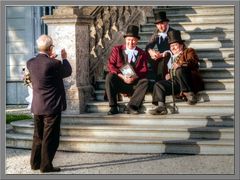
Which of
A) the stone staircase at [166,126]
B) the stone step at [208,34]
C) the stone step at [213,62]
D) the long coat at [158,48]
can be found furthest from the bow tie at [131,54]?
the stone step at [208,34]

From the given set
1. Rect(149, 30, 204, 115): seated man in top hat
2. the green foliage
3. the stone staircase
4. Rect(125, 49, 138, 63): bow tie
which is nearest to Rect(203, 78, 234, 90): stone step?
the stone staircase

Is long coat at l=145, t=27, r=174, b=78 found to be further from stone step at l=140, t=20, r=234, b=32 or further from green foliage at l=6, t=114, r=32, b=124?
green foliage at l=6, t=114, r=32, b=124

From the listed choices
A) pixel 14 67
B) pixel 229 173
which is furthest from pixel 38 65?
pixel 14 67

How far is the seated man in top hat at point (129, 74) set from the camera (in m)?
9.36

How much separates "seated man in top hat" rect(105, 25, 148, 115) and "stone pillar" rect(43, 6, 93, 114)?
533 mm

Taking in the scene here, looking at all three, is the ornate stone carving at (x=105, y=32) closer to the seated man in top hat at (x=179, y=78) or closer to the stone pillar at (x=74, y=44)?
the stone pillar at (x=74, y=44)

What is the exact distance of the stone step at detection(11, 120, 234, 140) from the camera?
8.59 metres

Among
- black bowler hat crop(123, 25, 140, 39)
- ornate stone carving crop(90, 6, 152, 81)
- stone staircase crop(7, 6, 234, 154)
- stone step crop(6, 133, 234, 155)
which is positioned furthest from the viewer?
ornate stone carving crop(90, 6, 152, 81)

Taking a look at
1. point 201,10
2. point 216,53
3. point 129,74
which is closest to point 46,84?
point 129,74

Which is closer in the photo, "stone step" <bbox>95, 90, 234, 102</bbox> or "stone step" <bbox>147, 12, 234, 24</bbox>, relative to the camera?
"stone step" <bbox>95, 90, 234, 102</bbox>

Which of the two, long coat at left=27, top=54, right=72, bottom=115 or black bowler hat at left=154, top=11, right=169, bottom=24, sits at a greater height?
black bowler hat at left=154, top=11, right=169, bottom=24

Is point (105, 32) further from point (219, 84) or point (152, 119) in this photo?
point (152, 119)

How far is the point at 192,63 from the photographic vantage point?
9.59 meters

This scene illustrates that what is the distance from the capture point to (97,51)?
10828 mm
